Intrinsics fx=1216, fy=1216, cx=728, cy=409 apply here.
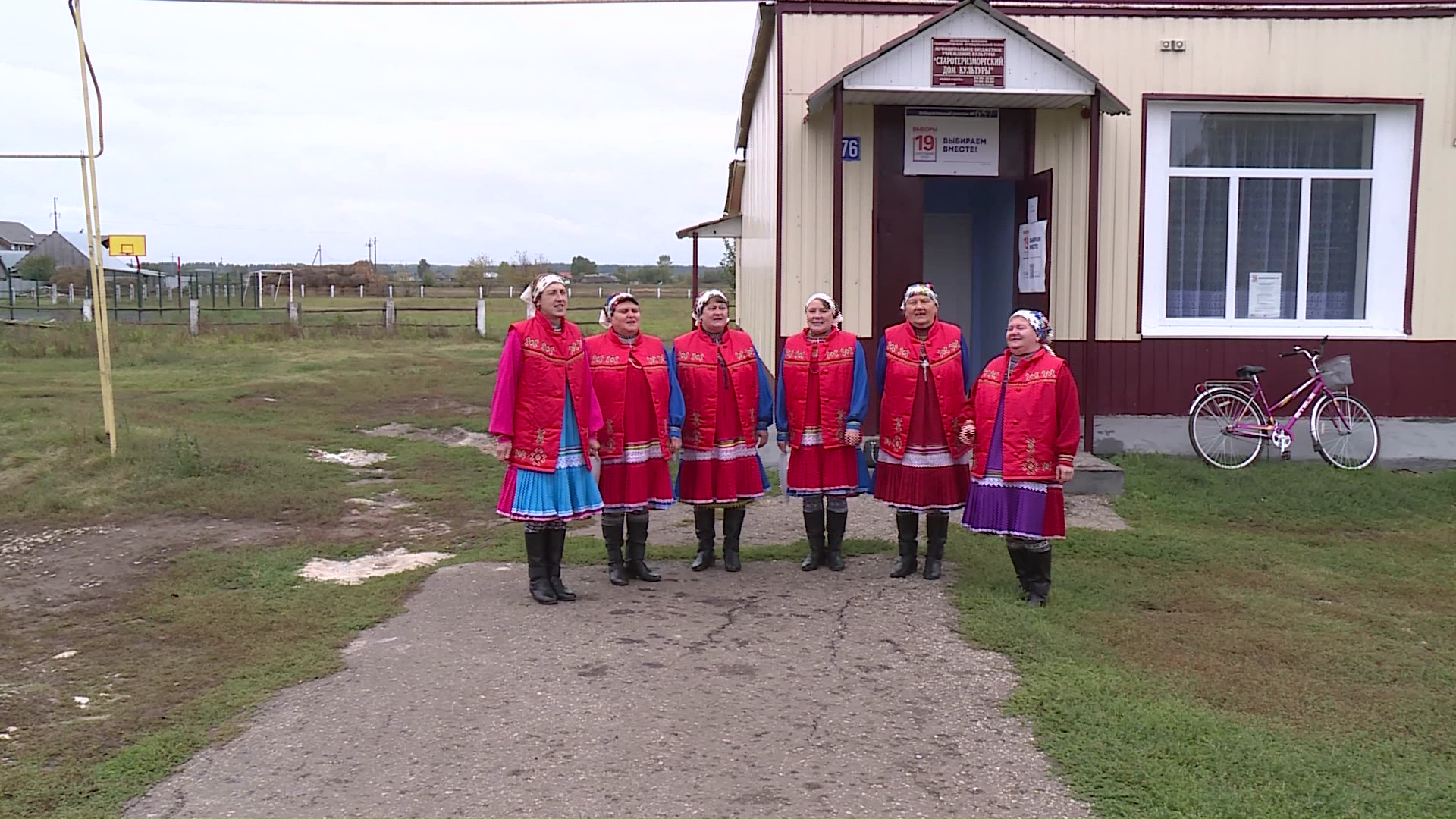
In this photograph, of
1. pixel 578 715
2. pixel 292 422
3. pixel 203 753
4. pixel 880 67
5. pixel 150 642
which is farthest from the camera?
pixel 292 422

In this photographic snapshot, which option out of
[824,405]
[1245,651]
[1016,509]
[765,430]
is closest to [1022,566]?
[1016,509]

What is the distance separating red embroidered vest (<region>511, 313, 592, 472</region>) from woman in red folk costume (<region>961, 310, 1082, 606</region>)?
7.17 ft

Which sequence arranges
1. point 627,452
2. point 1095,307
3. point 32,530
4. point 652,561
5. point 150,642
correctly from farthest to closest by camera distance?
point 1095,307 → point 32,530 → point 652,561 → point 627,452 → point 150,642

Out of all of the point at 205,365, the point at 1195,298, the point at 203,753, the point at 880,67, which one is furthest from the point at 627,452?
the point at 205,365

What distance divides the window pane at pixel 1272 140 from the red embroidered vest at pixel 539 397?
6981mm

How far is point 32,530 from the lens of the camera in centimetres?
863

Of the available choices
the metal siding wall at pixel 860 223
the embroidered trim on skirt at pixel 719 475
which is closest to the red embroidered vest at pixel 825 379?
the embroidered trim on skirt at pixel 719 475

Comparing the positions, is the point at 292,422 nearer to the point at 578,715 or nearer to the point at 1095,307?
the point at 1095,307

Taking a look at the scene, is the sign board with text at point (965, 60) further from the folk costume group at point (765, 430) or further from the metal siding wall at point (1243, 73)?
the folk costume group at point (765, 430)

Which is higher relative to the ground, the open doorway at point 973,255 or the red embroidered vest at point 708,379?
the open doorway at point 973,255

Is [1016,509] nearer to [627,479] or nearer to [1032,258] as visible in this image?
[627,479]

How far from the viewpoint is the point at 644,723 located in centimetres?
463

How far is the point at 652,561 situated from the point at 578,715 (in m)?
2.83

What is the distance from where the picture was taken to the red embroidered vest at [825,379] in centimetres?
696
